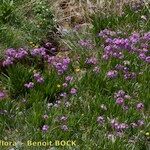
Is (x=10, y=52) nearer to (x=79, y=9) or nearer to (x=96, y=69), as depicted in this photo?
(x=96, y=69)

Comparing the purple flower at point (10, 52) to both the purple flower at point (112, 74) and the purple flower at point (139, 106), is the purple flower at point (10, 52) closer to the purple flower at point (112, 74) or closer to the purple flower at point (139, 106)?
the purple flower at point (112, 74)

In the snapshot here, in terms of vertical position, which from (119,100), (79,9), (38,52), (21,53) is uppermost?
(21,53)

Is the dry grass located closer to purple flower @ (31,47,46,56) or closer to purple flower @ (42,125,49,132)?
purple flower @ (31,47,46,56)

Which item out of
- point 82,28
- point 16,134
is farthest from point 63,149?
point 82,28

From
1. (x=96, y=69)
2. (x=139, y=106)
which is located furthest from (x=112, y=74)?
(x=139, y=106)

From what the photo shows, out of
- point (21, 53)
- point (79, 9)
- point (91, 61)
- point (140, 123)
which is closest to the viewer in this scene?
point (140, 123)

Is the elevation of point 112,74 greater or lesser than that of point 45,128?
lesser

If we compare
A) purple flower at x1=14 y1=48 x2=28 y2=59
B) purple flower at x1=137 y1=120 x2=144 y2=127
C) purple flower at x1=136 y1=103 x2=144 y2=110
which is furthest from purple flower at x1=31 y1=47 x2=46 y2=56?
purple flower at x1=137 y1=120 x2=144 y2=127

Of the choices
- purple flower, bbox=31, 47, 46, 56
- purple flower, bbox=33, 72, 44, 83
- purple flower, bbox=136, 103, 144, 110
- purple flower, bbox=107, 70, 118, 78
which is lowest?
purple flower, bbox=136, 103, 144, 110

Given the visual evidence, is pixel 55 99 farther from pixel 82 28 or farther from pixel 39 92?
pixel 82 28

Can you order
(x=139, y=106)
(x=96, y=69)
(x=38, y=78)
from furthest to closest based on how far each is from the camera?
(x=96, y=69) < (x=38, y=78) < (x=139, y=106)

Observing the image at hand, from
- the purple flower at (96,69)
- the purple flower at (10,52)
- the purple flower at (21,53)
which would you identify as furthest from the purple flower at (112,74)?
the purple flower at (10,52)

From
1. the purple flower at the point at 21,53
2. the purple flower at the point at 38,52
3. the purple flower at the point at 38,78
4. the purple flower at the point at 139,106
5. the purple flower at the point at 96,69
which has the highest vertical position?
the purple flower at the point at 21,53

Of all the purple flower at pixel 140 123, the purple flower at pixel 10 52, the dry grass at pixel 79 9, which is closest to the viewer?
the purple flower at pixel 140 123
